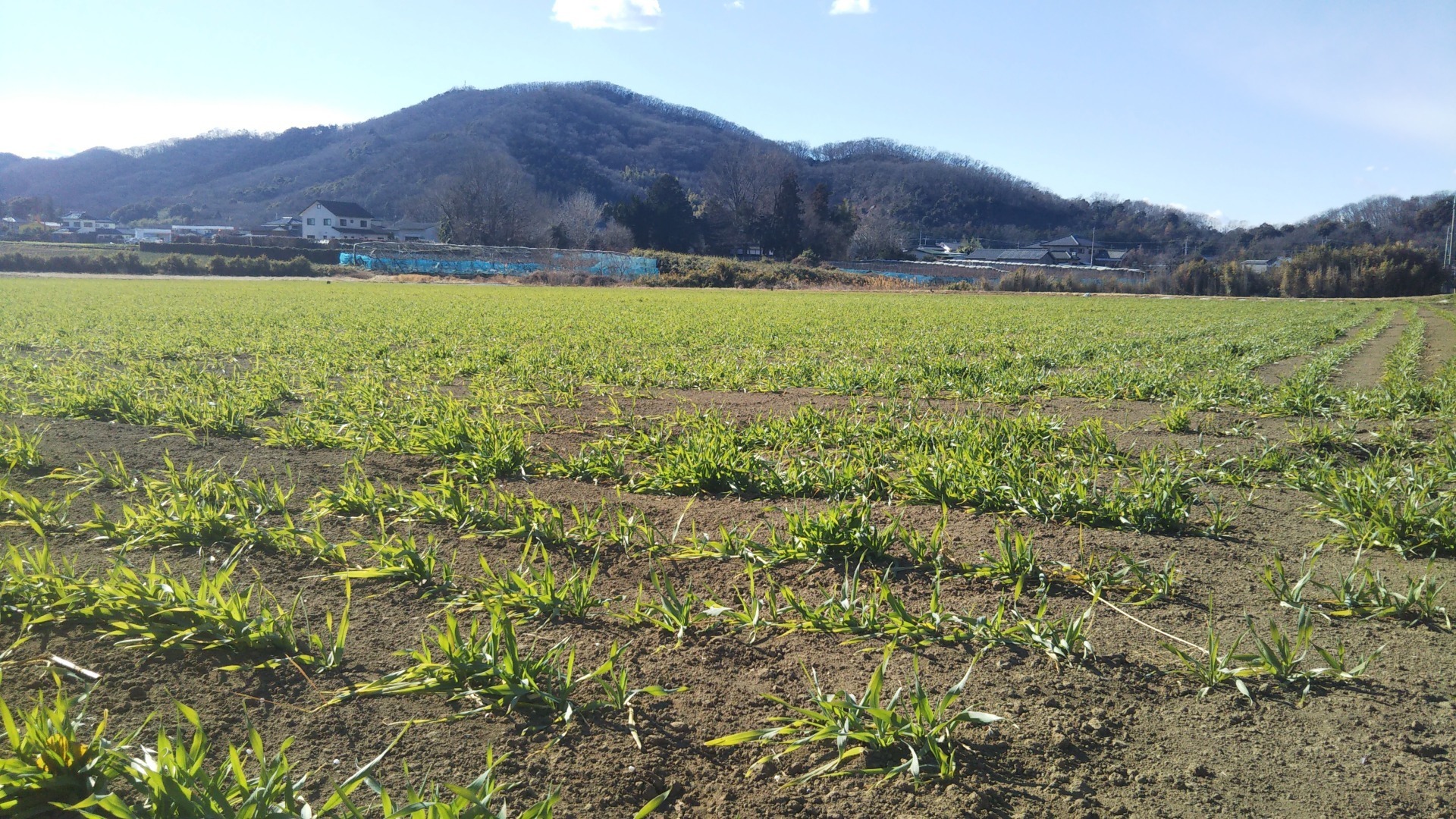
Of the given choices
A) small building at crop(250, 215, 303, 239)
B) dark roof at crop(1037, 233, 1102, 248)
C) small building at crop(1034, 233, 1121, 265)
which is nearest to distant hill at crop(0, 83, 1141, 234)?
small building at crop(250, 215, 303, 239)

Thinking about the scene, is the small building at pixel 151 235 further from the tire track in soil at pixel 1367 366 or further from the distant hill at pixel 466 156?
the tire track in soil at pixel 1367 366

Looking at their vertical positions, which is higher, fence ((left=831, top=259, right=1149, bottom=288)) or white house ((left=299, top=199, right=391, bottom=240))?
white house ((left=299, top=199, right=391, bottom=240))

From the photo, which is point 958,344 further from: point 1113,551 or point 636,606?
point 636,606

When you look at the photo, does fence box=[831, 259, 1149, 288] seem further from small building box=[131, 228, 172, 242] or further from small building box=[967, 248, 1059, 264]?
small building box=[131, 228, 172, 242]

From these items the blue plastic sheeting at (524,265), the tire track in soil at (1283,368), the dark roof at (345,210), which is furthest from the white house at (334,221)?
the tire track in soil at (1283,368)

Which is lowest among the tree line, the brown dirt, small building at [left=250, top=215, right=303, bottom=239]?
the brown dirt

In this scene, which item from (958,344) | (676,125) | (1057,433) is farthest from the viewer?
(676,125)

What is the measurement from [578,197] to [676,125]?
4312 inches

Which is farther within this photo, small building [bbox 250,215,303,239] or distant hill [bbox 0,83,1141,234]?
distant hill [bbox 0,83,1141,234]

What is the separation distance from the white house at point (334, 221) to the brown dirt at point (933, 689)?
12004 cm

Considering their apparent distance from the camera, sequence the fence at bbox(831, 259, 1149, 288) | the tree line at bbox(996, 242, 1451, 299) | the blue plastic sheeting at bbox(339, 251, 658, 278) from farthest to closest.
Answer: the blue plastic sheeting at bbox(339, 251, 658, 278) → the fence at bbox(831, 259, 1149, 288) → the tree line at bbox(996, 242, 1451, 299)

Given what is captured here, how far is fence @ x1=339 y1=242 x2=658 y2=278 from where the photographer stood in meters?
66.5

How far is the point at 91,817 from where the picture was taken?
1859mm

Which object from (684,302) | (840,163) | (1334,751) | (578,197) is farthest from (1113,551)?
(840,163)
